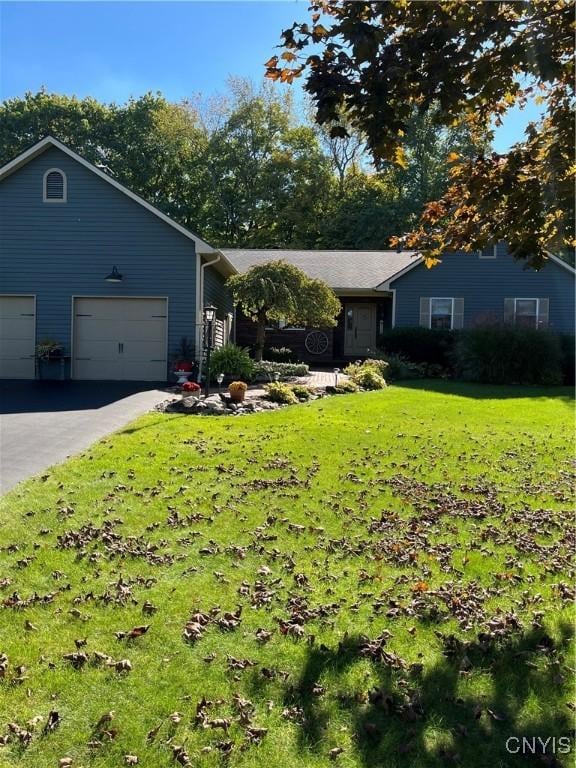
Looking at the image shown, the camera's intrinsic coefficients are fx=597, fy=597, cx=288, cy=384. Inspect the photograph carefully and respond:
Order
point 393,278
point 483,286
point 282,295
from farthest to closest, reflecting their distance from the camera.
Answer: point 483,286 < point 393,278 < point 282,295

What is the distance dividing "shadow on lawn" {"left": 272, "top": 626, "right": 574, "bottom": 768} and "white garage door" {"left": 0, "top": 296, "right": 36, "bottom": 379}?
47.9 ft

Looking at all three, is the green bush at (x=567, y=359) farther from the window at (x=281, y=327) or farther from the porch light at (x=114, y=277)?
the porch light at (x=114, y=277)

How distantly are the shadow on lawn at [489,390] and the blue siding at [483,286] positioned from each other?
16.8 feet

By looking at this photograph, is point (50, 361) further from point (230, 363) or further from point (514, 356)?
point (514, 356)

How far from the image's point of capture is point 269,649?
3139 mm

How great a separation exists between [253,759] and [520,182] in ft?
13.6

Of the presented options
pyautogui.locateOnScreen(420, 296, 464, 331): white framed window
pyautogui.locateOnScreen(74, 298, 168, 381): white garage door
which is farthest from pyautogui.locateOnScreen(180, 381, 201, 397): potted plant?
pyautogui.locateOnScreen(420, 296, 464, 331): white framed window

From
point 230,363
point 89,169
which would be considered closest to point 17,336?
point 89,169

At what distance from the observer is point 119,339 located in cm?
1587

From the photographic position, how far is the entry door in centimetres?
2295

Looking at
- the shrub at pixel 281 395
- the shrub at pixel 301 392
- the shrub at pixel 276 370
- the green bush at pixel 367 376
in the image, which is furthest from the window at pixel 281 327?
the shrub at pixel 281 395

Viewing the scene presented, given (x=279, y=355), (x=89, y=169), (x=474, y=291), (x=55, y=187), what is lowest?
(x=279, y=355)

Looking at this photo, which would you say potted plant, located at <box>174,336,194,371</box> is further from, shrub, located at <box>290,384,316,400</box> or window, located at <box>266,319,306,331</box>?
window, located at <box>266,319,306,331</box>

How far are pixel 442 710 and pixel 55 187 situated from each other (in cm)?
1583
